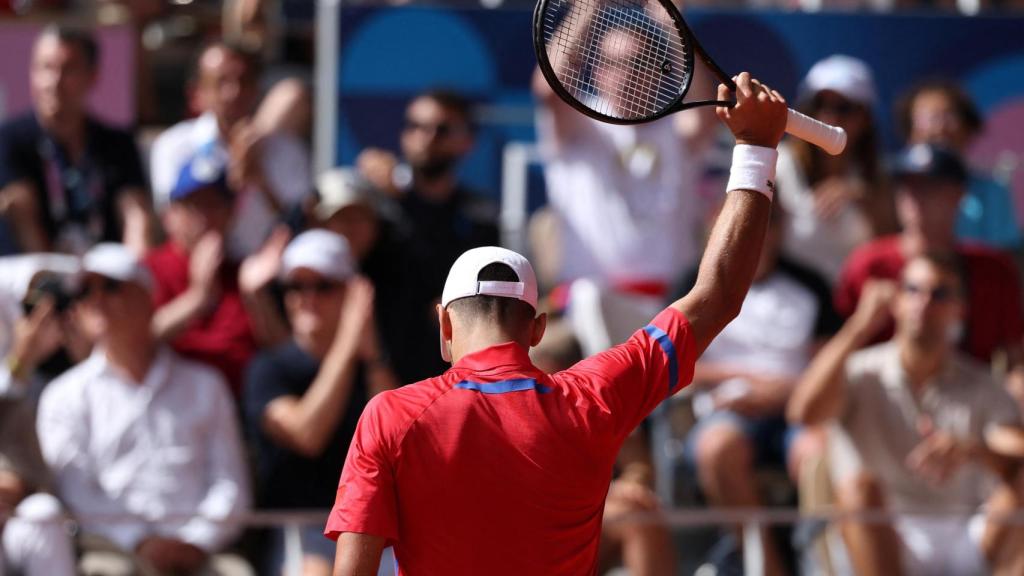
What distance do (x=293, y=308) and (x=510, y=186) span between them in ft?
6.87

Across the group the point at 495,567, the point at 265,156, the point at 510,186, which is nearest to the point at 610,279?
the point at 510,186

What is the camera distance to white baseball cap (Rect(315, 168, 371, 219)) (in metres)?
7.66

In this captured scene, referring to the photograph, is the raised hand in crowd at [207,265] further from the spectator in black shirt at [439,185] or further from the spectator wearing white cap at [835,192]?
the spectator wearing white cap at [835,192]

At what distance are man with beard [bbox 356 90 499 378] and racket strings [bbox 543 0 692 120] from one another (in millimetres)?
3593

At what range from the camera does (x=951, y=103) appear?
8.33 meters

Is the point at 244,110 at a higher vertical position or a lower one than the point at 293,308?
higher

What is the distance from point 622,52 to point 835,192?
4210mm

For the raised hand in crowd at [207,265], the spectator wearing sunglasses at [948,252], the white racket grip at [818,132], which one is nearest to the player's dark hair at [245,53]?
the raised hand in crowd at [207,265]

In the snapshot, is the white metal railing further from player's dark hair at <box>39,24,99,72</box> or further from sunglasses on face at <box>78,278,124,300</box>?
player's dark hair at <box>39,24,99,72</box>

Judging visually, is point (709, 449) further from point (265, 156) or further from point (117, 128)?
point (117, 128)

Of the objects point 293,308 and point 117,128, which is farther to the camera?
point 117,128

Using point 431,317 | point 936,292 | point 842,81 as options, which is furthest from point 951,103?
point 431,317

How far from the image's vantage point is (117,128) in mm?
8430

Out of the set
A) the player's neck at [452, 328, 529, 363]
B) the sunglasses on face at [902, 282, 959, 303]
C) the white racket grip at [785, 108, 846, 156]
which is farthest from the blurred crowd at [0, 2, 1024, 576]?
the white racket grip at [785, 108, 846, 156]
